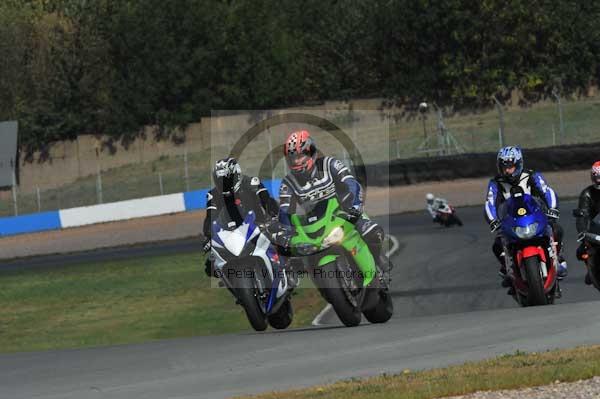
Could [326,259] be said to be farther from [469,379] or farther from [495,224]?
[469,379]

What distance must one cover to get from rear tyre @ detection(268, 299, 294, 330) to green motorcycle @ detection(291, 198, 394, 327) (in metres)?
1.25

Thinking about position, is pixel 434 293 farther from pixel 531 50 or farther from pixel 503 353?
pixel 531 50

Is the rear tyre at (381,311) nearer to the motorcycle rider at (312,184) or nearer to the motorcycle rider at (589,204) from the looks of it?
the motorcycle rider at (312,184)

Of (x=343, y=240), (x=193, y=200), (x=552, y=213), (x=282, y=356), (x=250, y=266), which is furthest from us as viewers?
(x=193, y=200)

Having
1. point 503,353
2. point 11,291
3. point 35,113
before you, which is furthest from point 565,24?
→ point 503,353

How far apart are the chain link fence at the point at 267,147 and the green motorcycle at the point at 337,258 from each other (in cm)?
2608

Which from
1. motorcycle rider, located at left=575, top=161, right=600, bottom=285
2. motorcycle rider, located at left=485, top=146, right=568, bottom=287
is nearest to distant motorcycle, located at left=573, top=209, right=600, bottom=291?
motorcycle rider, located at left=575, top=161, right=600, bottom=285

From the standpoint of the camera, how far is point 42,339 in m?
20.8

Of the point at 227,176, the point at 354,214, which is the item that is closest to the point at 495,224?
the point at 354,214

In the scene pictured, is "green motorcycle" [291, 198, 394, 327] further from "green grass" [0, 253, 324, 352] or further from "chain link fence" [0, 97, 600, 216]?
"chain link fence" [0, 97, 600, 216]

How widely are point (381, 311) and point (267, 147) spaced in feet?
123

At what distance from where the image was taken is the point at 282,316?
14.3 metres

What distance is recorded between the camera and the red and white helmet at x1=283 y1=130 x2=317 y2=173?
42.5 feet

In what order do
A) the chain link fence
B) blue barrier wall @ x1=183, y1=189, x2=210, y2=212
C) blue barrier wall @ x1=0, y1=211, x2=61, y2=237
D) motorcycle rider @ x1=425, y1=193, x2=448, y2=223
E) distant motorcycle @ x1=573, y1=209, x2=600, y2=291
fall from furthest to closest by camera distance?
the chain link fence, blue barrier wall @ x1=0, y1=211, x2=61, y2=237, blue barrier wall @ x1=183, y1=189, x2=210, y2=212, motorcycle rider @ x1=425, y1=193, x2=448, y2=223, distant motorcycle @ x1=573, y1=209, x2=600, y2=291
